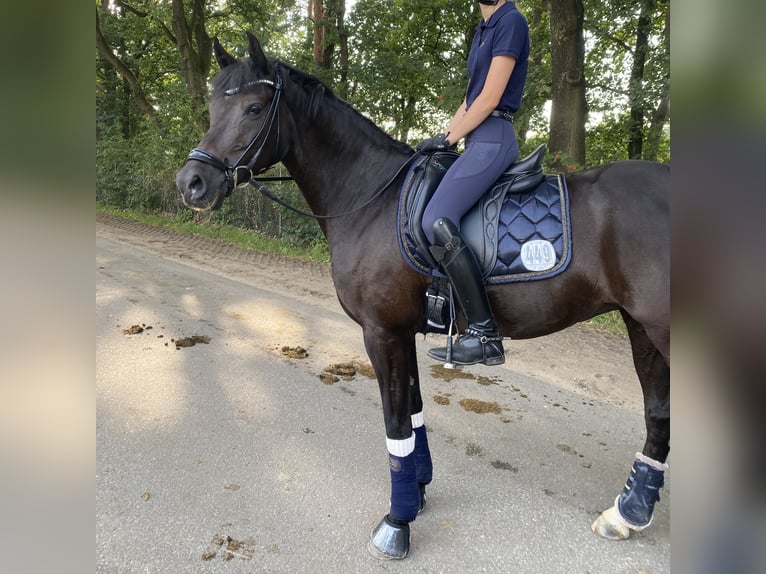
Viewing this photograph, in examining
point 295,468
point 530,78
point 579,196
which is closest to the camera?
point 579,196

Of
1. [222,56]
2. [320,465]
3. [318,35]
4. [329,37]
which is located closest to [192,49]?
[318,35]

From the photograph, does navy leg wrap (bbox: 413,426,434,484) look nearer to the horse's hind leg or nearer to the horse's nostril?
the horse's hind leg

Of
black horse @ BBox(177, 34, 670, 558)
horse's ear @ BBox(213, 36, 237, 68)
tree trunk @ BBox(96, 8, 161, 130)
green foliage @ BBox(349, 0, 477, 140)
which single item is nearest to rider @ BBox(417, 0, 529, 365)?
black horse @ BBox(177, 34, 670, 558)

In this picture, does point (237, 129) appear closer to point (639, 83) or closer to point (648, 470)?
point (648, 470)

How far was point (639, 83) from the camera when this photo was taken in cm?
949

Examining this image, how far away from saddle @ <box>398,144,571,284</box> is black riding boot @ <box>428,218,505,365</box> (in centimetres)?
10

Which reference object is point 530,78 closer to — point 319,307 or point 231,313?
point 319,307

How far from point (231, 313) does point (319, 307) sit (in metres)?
1.26

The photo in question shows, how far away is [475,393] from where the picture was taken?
441 centimetres

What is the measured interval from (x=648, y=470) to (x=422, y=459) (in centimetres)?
127

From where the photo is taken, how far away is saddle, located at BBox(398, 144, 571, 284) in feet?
8.00

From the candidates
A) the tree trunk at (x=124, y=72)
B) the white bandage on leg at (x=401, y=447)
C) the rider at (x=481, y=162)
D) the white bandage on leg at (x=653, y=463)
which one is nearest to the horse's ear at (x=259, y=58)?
the rider at (x=481, y=162)

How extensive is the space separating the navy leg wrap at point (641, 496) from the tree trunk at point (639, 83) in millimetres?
8761
